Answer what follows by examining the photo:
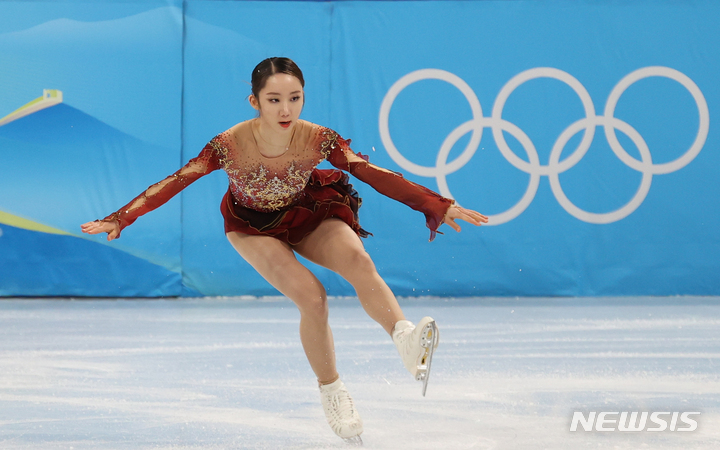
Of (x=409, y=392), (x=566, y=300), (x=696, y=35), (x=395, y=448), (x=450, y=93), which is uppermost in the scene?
(x=696, y=35)

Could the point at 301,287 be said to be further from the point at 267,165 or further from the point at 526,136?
the point at 526,136

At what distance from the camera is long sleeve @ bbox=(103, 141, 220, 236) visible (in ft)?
9.50

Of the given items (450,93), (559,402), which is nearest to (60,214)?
(450,93)

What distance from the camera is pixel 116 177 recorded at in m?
7.25

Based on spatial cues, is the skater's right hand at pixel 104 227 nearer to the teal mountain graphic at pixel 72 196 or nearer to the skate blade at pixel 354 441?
the skate blade at pixel 354 441

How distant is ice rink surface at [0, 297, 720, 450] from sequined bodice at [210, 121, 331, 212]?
0.93 metres

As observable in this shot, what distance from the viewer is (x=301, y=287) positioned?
2871mm

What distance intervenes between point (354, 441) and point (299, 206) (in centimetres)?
93

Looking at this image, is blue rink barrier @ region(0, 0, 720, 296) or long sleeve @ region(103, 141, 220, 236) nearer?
long sleeve @ region(103, 141, 220, 236)

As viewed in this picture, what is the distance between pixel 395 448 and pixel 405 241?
15.0 feet

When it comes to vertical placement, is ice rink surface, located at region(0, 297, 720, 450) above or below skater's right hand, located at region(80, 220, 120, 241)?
below

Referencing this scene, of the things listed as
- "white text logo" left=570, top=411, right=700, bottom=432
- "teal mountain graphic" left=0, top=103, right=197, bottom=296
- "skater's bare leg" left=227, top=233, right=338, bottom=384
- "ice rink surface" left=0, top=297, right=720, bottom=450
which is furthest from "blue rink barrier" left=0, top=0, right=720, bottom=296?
"skater's bare leg" left=227, top=233, right=338, bottom=384

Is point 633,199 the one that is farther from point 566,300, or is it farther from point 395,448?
point 395,448

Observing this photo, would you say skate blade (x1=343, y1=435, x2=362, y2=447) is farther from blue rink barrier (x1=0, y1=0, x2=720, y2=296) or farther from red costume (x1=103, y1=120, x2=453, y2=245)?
blue rink barrier (x1=0, y1=0, x2=720, y2=296)
